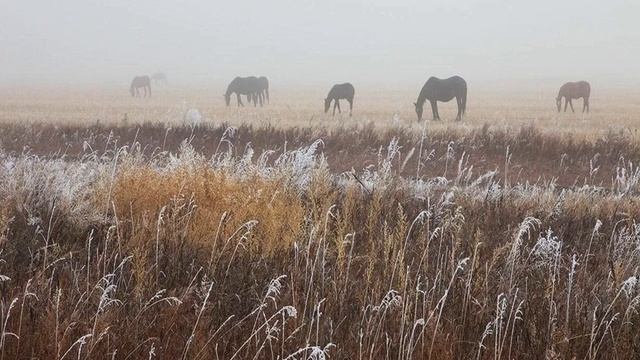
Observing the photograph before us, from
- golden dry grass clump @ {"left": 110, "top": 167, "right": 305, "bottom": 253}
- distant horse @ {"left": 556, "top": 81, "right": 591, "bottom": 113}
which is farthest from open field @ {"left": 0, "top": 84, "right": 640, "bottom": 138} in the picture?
golden dry grass clump @ {"left": 110, "top": 167, "right": 305, "bottom": 253}

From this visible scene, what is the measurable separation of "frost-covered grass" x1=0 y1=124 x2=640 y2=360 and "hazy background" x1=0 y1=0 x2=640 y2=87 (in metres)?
85.8

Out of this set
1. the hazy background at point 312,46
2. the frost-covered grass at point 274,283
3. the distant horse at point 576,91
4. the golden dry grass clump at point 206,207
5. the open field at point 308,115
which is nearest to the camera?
the frost-covered grass at point 274,283

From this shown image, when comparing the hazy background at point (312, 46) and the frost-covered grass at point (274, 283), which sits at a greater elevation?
the hazy background at point (312, 46)

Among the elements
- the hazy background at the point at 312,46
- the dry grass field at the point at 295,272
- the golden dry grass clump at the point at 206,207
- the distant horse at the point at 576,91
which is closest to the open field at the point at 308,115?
the distant horse at the point at 576,91

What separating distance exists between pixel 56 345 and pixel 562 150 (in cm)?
1404

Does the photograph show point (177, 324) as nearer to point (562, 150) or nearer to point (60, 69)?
point (562, 150)

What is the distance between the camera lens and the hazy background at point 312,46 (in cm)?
11188

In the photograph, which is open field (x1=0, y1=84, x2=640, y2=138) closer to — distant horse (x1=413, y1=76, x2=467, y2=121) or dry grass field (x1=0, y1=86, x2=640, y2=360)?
distant horse (x1=413, y1=76, x2=467, y2=121)

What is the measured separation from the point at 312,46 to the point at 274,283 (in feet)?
534

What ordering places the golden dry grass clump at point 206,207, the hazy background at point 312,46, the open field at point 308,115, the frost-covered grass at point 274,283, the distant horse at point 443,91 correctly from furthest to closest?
1. the hazy background at point 312,46
2. the distant horse at point 443,91
3. the open field at point 308,115
4. the golden dry grass clump at point 206,207
5. the frost-covered grass at point 274,283

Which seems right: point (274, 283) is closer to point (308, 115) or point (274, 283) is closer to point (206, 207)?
point (206, 207)

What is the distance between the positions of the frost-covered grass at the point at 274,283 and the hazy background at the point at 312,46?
281ft

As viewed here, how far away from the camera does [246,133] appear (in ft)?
54.9

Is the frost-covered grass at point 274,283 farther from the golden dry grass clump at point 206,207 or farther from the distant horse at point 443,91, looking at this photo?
the distant horse at point 443,91
